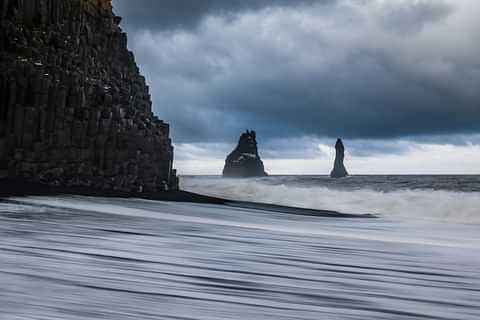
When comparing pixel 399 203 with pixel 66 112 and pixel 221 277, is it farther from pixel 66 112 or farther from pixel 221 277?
pixel 221 277

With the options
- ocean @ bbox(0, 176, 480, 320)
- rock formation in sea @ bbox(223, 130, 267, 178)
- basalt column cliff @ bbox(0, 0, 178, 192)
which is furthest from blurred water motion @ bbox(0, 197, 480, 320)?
rock formation in sea @ bbox(223, 130, 267, 178)

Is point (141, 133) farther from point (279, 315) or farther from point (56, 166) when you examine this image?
point (279, 315)

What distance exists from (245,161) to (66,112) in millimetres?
96919

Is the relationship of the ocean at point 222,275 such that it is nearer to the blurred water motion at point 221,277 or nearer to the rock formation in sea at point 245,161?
the blurred water motion at point 221,277

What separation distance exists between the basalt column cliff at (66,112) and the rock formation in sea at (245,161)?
88.5 meters

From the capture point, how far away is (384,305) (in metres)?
3.31

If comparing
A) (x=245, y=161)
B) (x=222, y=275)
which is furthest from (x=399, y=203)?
(x=245, y=161)

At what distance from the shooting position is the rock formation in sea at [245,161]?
377ft

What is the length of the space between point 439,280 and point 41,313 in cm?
329

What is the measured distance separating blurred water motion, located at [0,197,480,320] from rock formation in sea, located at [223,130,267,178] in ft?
354

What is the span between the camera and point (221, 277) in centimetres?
402

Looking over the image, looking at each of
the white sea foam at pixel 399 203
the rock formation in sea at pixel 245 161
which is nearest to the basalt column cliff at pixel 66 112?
the white sea foam at pixel 399 203

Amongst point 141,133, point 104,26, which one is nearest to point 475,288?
point 141,133

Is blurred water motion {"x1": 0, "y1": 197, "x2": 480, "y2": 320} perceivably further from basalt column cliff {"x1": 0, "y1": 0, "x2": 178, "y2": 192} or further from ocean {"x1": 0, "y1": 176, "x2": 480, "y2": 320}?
basalt column cliff {"x1": 0, "y1": 0, "x2": 178, "y2": 192}
